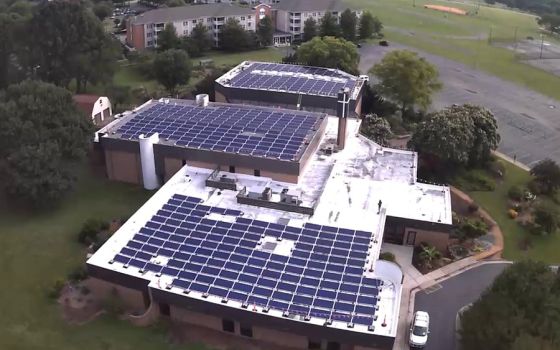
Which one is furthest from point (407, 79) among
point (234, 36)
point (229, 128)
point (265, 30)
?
point (265, 30)

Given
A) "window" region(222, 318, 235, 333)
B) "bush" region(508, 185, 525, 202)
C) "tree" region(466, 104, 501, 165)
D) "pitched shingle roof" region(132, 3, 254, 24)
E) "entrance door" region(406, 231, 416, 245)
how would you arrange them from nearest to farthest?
"window" region(222, 318, 235, 333)
"entrance door" region(406, 231, 416, 245)
"bush" region(508, 185, 525, 202)
"tree" region(466, 104, 501, 165)
"pitched shingle roof" region(132, 3, 254, 24)

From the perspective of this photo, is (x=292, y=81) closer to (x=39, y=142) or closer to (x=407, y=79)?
(x=407, y=79)

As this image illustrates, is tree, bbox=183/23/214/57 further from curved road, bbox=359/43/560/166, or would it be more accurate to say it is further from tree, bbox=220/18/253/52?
curved road, bbox=359/43/560/166

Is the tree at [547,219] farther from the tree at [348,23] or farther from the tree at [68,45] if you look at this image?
the tree at [348,23]

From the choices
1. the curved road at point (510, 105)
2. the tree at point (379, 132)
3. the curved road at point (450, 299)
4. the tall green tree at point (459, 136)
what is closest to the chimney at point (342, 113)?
the tree at point (379, 132)

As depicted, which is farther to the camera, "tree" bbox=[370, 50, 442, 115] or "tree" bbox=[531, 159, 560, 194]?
"tree" bbox=[370, 50, 442, 115]

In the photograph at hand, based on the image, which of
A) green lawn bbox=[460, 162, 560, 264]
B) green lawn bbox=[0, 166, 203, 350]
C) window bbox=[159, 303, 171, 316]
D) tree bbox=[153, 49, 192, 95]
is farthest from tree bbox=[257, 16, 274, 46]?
window bbox=[159, 303, 171, 316]
